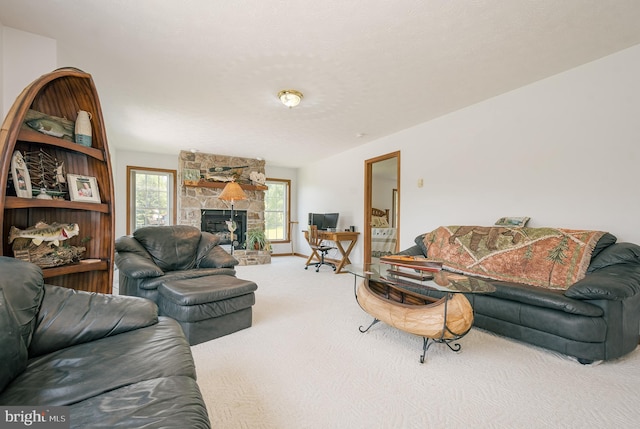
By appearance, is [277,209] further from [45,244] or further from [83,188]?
[45,244]

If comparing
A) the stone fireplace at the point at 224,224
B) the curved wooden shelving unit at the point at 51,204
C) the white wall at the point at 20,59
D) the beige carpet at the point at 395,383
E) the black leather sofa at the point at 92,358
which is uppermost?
the white wall at the point at 20,59

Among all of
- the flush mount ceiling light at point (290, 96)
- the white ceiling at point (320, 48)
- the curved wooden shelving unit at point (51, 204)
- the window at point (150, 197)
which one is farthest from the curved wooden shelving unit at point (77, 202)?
the window at point (150, 197)

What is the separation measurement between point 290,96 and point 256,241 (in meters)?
3.96

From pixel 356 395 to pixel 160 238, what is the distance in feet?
8.83

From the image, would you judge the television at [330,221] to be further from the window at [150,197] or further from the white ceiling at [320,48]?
the window at [150,197]

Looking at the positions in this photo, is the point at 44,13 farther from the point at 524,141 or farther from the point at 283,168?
the point at 283,168

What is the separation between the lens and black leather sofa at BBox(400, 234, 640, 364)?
194cm

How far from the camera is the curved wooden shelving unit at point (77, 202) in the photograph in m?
1.85

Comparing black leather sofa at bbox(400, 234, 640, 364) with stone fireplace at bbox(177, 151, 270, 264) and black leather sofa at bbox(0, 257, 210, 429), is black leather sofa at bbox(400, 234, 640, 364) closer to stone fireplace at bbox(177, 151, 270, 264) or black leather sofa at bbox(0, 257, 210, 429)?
black leather sofa at bbox(0, 257, 210, 429)

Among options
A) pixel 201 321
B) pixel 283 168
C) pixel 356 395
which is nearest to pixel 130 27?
pixel 201 321

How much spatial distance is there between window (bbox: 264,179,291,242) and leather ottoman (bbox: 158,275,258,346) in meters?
5.05

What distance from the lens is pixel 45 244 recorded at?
71.9 inches

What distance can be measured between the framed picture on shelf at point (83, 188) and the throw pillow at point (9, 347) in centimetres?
115

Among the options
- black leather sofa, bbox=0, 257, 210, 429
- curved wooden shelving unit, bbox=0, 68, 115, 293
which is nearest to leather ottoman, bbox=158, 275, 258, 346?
curved wooden shelving unit, bbox=0, 68, 115, 293
